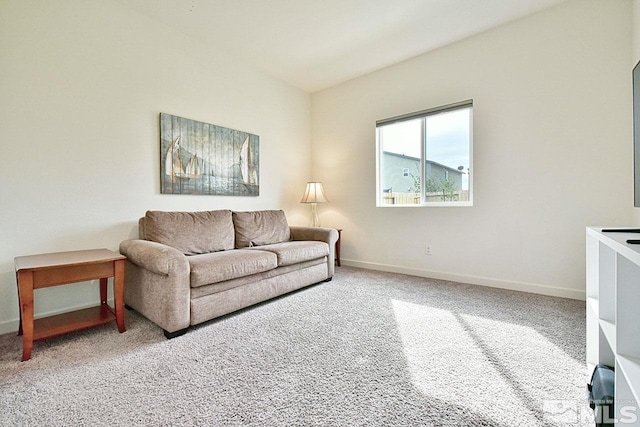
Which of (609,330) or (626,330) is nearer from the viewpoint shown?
(626,330)

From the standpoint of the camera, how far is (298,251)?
2752 millimetres

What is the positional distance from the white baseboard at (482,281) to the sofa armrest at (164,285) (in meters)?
2.52

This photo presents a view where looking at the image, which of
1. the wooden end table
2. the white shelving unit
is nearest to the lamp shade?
the wooden end table

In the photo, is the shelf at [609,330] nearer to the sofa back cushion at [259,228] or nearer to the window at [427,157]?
the window at [427,157]

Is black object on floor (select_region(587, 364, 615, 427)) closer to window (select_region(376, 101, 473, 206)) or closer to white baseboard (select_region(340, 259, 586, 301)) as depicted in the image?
white baseboard (select_region(340, 259, 586, 301))

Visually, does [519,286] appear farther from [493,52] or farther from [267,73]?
[267,73]

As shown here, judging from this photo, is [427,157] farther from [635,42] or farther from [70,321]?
[70,321]

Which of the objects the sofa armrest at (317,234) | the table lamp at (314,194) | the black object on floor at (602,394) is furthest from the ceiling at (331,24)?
the black object on floor at (602,394)

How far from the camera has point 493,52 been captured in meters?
2.88

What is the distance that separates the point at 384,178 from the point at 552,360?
8.85 feet

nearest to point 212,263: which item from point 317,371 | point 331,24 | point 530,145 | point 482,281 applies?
point 317,371

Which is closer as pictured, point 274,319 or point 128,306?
point 274,319

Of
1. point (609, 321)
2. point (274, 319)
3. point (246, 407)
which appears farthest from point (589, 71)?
point (246, 407)

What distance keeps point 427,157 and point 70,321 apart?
3669 millimetres
